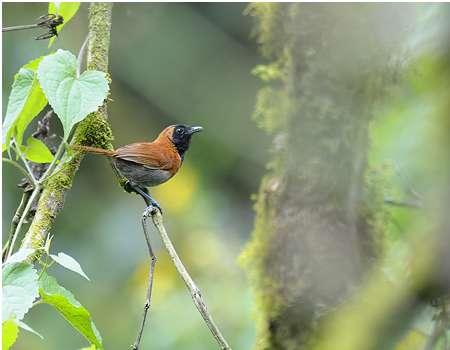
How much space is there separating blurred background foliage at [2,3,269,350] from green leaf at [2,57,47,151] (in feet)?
8.03

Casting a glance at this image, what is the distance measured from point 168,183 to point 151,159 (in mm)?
2439

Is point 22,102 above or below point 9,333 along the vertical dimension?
above

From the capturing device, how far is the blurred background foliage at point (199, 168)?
3424 millimetres

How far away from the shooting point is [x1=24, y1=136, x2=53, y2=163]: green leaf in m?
1.92

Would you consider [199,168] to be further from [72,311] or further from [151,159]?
[72,311]

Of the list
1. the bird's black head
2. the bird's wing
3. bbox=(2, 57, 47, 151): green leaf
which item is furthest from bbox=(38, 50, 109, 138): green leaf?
the bird's black head

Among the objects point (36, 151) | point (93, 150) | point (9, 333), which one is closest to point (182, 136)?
point (93, 150)

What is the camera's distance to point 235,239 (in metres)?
5.66

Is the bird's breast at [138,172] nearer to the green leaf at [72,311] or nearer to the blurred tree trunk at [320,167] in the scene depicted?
the blurred tree trunk at [320,167]

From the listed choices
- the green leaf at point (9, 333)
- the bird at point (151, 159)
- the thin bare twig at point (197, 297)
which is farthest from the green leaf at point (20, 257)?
the bird at point (151, 159)

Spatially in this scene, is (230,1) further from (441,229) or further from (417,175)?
(441,229)

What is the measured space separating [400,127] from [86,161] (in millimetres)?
2901

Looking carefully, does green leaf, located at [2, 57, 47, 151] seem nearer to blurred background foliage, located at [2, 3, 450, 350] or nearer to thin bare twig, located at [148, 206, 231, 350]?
thin bare twig, located at [148, 206, 231, 350]

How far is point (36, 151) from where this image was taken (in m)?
1.93
